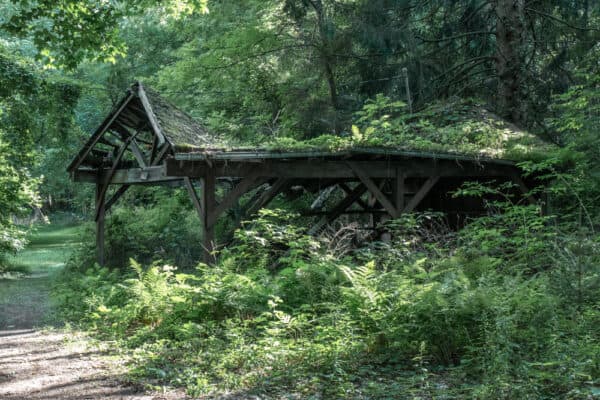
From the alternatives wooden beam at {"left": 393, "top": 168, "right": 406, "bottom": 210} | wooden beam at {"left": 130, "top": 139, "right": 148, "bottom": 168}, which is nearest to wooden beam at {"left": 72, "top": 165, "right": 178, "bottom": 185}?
wooden beam at {"left": 130, "top": 139, "right": 148, "bottom": 168}

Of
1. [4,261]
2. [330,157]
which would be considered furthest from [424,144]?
[4,261]

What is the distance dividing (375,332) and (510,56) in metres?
12.7

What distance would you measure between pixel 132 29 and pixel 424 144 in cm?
2075

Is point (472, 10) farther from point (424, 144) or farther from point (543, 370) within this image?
point (543, 370)


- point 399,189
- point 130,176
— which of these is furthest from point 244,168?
point 130,176

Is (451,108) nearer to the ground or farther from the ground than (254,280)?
farther from the ground

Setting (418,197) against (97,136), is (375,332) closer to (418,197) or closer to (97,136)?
(418,197)

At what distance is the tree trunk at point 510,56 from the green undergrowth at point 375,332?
9190 millimetres

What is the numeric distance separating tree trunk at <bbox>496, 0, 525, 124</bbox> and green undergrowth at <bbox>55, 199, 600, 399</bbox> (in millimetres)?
9190

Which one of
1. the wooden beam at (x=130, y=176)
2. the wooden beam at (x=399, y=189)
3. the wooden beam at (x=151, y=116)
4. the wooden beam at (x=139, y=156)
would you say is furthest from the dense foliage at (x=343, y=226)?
the wooden beam at (x=139, y=156)

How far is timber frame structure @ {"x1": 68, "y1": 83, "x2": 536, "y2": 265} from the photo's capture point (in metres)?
11.1

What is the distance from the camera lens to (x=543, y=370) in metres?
5.52

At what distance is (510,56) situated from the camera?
56.7ft

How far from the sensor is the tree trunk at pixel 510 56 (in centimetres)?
1692
